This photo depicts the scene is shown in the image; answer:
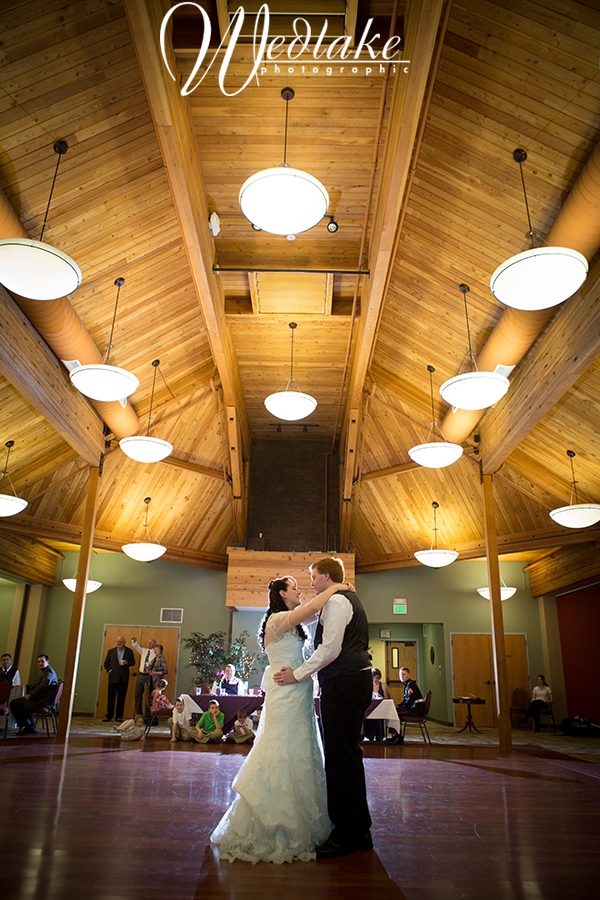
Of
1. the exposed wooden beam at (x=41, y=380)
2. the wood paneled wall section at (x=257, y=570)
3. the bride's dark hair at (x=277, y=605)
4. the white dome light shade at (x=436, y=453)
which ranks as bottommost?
the bride's dark hair at (x=277, y=605)

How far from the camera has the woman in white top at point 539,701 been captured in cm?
1324

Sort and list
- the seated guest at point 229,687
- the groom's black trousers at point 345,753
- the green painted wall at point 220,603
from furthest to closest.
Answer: the green painted wall at point 220,603, the seated guest at point 229,687, the groom's black trousers at point 345,753

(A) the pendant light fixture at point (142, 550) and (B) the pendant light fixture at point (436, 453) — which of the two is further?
(A) the pendant light fixture at point (142, 550)

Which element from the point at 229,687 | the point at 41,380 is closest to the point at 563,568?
the point at 229,687

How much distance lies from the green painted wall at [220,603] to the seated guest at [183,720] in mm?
4578

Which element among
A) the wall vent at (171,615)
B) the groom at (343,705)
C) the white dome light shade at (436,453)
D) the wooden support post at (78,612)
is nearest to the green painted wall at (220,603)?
the wall vent at (171,615)

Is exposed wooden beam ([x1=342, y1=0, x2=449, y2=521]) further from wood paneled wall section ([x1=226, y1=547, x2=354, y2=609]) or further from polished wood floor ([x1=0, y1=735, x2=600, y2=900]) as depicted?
wood paneled wall section ([x1=226, y1=547, x2=354, y2=609])

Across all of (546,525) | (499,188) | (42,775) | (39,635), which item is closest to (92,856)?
(42,775)

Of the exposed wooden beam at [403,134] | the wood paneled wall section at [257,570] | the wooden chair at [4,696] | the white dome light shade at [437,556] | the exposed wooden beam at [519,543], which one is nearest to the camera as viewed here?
the exposed wooden beam at [403,134]

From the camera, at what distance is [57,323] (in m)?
7.36

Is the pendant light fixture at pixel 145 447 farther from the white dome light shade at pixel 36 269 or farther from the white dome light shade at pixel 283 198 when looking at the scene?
the white dome light shade at pixel 283 198

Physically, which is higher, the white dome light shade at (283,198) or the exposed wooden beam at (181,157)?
the exposed wooden beam at (181,157)

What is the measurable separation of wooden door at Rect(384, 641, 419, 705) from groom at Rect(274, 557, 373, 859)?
14773 mm

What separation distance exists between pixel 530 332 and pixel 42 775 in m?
6.85
